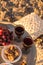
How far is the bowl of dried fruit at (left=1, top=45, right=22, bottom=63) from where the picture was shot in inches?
81.7

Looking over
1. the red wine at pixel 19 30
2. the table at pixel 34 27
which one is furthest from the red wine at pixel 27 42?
the table at pixel 34 27

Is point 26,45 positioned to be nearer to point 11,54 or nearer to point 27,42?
point 27,42

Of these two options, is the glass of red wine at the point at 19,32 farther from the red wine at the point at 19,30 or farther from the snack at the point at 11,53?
the snack at the point at 11,53

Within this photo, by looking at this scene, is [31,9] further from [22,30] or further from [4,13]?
[22,30]

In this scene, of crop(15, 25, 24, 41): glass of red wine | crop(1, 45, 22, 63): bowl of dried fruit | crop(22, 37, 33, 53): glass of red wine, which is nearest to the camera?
crop(1, 45, 22, 63): bowl of dried fruit

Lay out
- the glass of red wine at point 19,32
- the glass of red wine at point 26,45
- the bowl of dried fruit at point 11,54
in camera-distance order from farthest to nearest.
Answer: the glass of red wine at point 19,32 → the glass of red wine at point 26,45 → the bowl of dried fruit at point 11,54

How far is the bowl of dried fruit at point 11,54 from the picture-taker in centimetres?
208

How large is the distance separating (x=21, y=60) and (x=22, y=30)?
0.39 m

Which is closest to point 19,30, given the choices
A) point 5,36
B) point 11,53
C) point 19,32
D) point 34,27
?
point 19,32

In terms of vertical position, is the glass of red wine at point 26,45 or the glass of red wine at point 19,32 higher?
the glass of red wine at point 19,32

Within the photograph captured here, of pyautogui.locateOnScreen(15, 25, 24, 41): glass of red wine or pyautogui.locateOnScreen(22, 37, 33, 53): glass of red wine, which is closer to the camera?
pyautogui.locateOnScreen(22, 37, 33, 53): glass of red wine

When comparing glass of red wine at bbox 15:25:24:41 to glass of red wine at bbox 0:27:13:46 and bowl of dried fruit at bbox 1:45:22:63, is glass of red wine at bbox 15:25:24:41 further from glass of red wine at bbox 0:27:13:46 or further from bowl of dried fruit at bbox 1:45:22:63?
bowl of dried fruit at bbox 1:45:22:63

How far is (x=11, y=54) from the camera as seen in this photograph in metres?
2.10

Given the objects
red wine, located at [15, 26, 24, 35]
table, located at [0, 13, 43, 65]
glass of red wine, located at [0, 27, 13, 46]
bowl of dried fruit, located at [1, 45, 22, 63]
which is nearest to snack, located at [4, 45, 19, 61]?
bowl of dried fruit, located at [1, 45, 22, 63]
